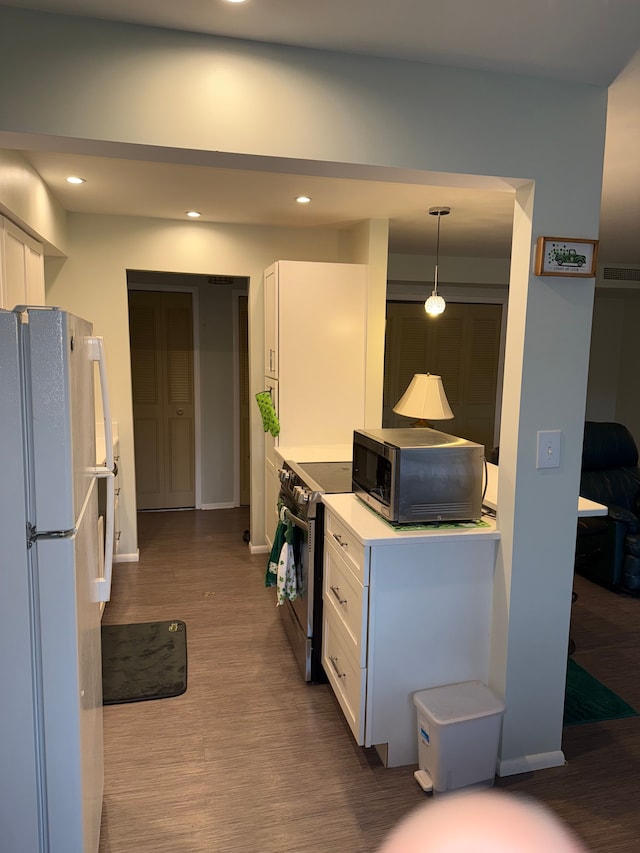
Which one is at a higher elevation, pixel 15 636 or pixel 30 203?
pixel 30 203

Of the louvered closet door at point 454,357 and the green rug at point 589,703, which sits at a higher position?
the louvered closet door at point 454,357

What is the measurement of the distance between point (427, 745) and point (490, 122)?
216 centimetres

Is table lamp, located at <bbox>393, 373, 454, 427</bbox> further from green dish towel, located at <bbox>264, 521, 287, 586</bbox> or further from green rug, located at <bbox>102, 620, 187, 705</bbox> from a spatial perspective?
green rug, located at <bbox>102, 620, 187, 705</bbox>

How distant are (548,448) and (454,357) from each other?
13.2 feet

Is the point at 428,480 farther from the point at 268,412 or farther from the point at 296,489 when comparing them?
the point at 268,412

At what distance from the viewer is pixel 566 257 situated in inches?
80.0

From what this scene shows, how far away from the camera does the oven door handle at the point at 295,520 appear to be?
8.92 feet

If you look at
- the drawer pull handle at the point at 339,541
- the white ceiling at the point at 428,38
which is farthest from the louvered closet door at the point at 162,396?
the drawer pull handle at the point at 339,541

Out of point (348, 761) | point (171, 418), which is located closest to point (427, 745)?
point (348, 761)

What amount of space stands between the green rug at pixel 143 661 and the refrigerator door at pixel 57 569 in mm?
1227

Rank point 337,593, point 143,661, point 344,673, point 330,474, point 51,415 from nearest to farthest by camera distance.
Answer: point 51,415 → point 344,673 → point 337,593 → point 143,661 → point 330,474

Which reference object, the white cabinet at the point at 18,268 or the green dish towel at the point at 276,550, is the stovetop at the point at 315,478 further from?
the white cabinet at the point at 18,268

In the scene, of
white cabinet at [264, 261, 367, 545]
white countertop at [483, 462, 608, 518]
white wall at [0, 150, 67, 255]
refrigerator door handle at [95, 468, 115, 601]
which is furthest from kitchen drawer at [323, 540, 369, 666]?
white wall at [0, 150, 67, 255]

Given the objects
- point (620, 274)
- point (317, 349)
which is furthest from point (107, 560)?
point (620, 274)
